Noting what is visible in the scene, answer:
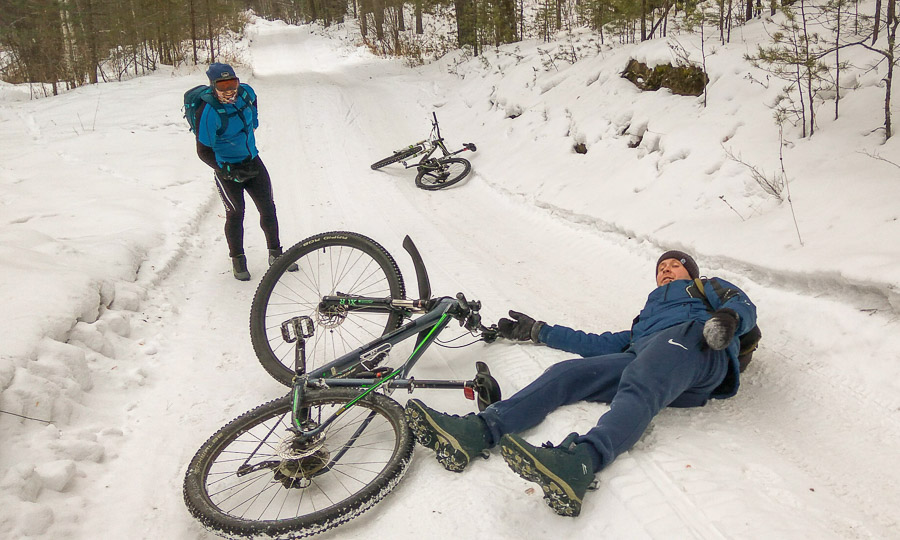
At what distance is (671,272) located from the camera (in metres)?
3.42

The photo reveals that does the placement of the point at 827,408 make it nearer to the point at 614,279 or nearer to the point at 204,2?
the point at 614,279

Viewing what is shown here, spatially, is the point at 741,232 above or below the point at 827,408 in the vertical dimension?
above

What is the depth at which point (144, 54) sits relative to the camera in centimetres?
1741

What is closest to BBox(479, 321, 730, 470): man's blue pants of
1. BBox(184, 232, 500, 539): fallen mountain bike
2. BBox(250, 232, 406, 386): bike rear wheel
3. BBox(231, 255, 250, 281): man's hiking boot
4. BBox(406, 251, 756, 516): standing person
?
BBox(406, 251, 756, 516): standing person

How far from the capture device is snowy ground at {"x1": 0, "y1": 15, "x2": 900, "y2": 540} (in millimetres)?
2357

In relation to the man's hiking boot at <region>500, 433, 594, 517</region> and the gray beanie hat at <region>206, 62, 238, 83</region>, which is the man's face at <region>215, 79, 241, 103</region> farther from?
the man's hiking boot at <region>500, 433, 594, 517</region>

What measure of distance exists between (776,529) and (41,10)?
17.4 metres

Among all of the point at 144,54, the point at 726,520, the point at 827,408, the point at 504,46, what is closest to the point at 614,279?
the point at 827,408

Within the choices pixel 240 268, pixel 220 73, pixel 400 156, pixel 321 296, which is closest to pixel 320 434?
pixel 321 296

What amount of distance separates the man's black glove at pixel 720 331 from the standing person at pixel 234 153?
3.90 meters

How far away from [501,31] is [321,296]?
10695 mm

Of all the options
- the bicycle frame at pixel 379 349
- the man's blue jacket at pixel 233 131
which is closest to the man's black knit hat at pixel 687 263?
the bicycle frame at pixel 379 349

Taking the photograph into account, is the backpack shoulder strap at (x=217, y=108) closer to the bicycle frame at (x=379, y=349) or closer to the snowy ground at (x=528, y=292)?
the snowy ground at (x=528, y=292)

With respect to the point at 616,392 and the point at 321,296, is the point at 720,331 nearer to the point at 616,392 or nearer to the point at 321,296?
the point at 616,392
